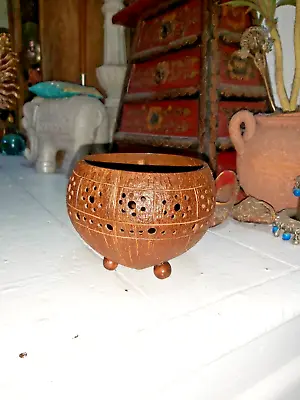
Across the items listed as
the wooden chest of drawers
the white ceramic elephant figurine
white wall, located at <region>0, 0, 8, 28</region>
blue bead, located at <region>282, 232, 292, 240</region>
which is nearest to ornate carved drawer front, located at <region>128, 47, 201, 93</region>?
the wooden chest of drawers

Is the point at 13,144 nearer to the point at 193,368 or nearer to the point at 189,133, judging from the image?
the point at 189,133

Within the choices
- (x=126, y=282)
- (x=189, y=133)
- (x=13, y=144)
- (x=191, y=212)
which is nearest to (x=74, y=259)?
(x=126, y=282)

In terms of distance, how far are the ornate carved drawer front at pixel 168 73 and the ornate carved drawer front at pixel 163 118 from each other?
0.14ft

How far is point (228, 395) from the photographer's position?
1.24 ft

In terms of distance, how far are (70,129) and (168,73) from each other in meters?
0.39

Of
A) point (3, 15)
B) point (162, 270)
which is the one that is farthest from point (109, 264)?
point (3, 15)

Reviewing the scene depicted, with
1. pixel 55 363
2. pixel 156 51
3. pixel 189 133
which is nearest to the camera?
pixel 55 363

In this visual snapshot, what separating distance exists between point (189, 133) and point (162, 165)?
1.09ft

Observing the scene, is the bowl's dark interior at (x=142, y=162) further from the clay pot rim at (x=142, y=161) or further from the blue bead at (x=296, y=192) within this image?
the blue bead at (x=296, y=192)

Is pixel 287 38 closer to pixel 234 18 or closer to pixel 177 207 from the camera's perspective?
pixel 234 18

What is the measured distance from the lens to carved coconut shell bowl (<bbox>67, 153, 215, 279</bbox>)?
39 cm

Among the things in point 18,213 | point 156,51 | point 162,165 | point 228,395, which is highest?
point 156,51

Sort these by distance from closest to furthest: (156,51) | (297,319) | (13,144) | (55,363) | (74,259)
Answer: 1. (55,363)
2. (297,319)
3. (74,259)
4. (156,51)
5. (13,144)

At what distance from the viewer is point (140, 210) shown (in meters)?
0.39
